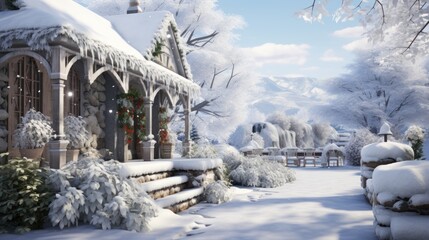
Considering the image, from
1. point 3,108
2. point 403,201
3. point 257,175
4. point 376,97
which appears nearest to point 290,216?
point 403,201

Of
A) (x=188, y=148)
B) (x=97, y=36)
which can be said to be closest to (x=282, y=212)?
(x=97, y=36)

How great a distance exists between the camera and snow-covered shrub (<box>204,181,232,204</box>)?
1041cm

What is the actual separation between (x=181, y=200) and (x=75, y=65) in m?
4.44

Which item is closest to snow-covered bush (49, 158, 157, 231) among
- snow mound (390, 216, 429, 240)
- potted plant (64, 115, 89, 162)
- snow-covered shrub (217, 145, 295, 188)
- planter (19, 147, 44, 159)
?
planter (19, 147, 44, 159)

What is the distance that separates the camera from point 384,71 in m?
30.3

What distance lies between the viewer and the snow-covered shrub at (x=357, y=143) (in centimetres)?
2445

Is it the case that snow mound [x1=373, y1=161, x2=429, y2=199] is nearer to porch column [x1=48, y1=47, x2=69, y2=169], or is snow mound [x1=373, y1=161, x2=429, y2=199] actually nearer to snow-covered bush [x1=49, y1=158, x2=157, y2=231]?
snow-covered bush [x1=49, y1=158, x2=157, y2=231]

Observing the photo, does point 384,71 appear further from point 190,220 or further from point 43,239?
point 43,239

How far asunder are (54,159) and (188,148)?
7754 millimetres

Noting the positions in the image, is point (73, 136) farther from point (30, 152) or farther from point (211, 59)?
point (211, 59)

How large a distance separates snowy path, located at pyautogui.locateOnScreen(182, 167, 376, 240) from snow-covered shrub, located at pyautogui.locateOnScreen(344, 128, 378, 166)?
12814 mm

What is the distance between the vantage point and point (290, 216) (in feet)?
27.0

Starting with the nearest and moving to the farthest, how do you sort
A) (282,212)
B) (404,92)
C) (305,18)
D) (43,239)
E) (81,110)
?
(43,239), (305,18), (282,212), (81,110), (404,92)

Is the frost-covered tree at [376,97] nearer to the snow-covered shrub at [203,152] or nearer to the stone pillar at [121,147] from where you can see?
the snow-covered shrub at [203,152]
